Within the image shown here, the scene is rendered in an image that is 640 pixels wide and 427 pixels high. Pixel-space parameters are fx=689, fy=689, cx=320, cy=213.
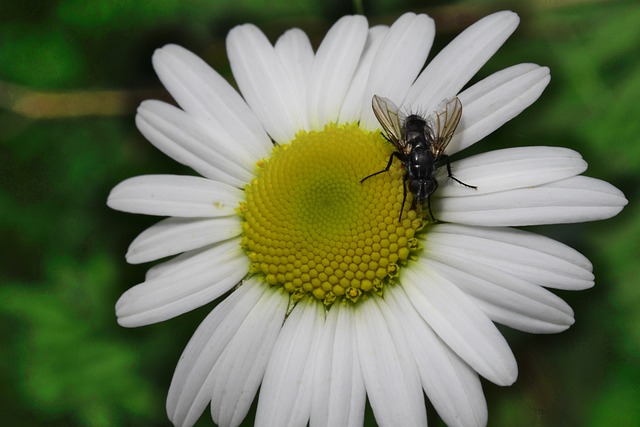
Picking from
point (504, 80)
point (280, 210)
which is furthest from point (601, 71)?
point (280, 210)

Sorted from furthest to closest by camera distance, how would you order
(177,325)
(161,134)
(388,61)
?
1. (177,325)
2. (161,134)
3. (388,61)

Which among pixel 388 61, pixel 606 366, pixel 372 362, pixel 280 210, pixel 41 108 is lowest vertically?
pixel 606 366

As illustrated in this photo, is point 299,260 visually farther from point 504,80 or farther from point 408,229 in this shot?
point 504,80

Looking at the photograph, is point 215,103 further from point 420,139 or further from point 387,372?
point 387,372

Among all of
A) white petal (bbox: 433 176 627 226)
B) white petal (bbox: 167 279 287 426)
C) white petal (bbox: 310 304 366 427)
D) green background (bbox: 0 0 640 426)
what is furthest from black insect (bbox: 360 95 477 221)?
green background (bbox: 0 0 640 426)

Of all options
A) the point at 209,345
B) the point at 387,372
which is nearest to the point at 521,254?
the point at 387,372

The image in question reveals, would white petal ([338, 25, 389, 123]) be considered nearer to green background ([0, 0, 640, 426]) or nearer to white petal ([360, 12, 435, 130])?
white petal ([360, 12, 435, 130])

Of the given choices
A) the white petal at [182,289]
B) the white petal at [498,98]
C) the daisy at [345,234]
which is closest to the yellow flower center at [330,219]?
the daisy at [345,234]
